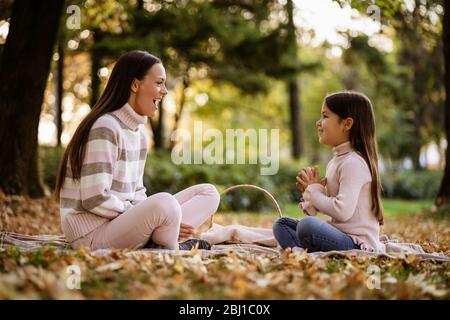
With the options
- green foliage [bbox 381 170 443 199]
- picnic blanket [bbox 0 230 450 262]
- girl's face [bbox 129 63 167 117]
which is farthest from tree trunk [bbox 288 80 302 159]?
girl's face [bbox 129 63 167 117]

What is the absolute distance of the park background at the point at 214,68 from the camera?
7016 millimetres

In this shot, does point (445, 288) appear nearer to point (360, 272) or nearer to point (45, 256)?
point (360, 272)

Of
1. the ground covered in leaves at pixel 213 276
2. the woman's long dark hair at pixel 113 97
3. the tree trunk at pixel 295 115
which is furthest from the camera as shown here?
the tree trunk at pixel 295 115

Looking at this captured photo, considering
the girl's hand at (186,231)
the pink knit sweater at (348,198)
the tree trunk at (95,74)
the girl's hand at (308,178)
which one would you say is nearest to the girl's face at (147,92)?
the girl's hand at (186,231)

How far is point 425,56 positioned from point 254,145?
11.1m

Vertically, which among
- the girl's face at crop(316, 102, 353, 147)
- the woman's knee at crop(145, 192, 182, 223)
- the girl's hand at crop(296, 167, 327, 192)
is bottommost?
the woman's knee at crop(145, 192, 182, 223)

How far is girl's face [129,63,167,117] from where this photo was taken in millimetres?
4047

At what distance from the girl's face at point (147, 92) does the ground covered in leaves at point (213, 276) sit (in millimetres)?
1044

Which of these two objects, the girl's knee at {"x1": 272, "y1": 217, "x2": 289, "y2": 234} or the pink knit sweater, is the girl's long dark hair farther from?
the girl's knee at {"x1": 272, "y1": 217, "x2": 289, "y2": 234}

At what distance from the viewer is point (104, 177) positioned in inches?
145

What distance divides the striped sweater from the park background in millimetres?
2034

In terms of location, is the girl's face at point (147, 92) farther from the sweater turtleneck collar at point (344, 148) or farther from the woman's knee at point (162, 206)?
the sweater turtleneck collar at point (344, 148)

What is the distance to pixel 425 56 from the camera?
1683 cm

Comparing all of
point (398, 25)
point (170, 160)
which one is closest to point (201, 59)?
point (170, 160)
